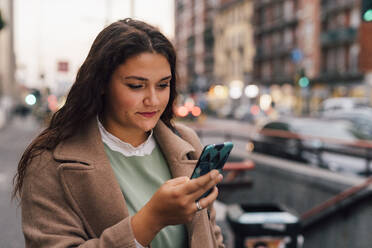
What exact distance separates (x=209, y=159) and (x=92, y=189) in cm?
43

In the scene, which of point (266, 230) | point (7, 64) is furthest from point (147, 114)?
point (7, 64)

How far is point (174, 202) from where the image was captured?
123 cm

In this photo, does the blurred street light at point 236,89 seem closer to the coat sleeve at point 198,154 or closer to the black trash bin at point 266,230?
the black trash bin at point 266,230

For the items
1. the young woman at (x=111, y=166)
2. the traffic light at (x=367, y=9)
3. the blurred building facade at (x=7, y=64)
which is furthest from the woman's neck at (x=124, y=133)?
the blurred building facade at (x=7, y=64)

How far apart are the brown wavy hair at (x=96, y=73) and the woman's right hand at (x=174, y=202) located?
43 cm

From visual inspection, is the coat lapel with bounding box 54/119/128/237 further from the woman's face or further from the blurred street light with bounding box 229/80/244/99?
the blurred street light with bounding box 229/80/244/99

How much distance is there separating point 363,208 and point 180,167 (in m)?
5.66

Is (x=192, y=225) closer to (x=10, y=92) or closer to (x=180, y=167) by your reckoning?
(x=180, y=167)

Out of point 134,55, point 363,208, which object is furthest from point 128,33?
point 363,208

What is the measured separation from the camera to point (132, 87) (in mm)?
1459

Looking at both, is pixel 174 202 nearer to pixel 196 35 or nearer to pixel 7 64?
pixel 7 64

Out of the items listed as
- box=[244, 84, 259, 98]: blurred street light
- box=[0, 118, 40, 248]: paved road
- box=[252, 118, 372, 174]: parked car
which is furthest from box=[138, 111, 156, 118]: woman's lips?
box=[244, 84, 259, 98]: blurred street light

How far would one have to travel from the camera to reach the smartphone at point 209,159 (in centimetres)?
125

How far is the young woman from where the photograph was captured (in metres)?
1.33
